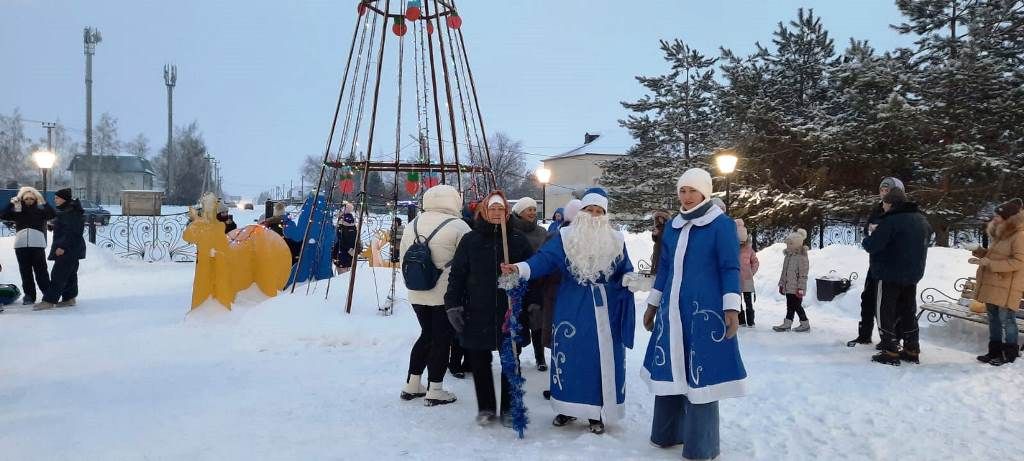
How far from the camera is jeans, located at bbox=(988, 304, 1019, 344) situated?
554 cm

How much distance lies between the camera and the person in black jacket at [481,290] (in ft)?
12.4

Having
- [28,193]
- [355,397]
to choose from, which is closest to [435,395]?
[355,397]

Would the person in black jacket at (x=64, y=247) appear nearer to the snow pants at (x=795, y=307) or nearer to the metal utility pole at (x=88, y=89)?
the snow pants at (x=795, y=307)

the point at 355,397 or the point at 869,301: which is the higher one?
the point at 869,301

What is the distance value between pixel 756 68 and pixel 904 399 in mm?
18333

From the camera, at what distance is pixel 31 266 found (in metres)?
8.56

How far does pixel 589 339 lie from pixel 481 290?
28.7 inches

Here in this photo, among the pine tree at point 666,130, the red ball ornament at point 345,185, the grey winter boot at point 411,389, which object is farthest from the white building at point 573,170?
the grey winter boot at point 411,389

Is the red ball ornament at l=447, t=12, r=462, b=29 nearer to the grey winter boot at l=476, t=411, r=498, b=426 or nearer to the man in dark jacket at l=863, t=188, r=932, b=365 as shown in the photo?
the man in dark jacket at l=863, t=188, r=932, b=365

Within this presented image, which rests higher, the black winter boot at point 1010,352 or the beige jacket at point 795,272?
the beige jacket at point 795,272

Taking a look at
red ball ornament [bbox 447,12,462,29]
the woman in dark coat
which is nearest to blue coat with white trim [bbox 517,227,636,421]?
red ball ornament [bbox 447,12,462,29]

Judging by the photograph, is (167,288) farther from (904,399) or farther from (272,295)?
(904,399)

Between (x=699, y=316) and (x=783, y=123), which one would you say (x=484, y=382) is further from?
(x=783, y=123)

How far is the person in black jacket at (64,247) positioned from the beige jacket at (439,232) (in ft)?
21.5
